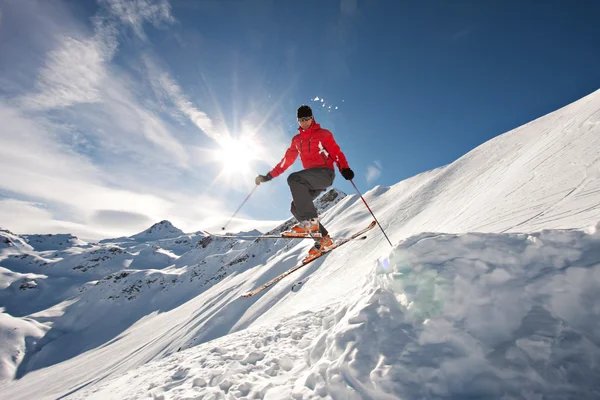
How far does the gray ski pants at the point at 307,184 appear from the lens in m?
6.00

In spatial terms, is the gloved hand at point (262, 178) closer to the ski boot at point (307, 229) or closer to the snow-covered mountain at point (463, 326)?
the ski boot at point (307, 229)

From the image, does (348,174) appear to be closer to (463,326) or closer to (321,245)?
(321,245)

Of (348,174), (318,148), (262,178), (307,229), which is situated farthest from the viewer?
(262,178)

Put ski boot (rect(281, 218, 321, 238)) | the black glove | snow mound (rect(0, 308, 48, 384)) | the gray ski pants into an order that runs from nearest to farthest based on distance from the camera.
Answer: the black glove, the gray ski pants, ski boot (rect(281, 218, 321, 238)), snow mound (rect(0, 308, 48, 384))

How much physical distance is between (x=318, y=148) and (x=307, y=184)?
86 centimetres

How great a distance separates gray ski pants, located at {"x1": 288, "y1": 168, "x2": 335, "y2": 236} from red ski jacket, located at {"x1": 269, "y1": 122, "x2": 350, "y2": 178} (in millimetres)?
218

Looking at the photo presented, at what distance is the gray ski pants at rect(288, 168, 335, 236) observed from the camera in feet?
19.7

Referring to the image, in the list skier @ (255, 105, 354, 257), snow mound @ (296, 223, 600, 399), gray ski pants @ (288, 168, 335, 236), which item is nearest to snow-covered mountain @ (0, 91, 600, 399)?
snow mound @ (296, 223, 600, 399)

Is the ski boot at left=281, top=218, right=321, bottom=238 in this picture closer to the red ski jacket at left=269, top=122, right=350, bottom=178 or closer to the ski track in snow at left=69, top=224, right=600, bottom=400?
the red ski jacket at left=269, top=122, right=350, bottom=178

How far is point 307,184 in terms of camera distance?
6.11 meters

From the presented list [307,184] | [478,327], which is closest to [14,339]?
[307,184]

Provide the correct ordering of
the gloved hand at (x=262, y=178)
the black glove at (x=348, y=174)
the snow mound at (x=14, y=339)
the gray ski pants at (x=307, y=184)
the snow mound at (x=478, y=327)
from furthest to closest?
1. the snow mound at (x=14, y=339)
2. the gloved hand at (x=262, y=178)
3. the gray ski pants at (x=307, y=184)
4. the black glove at (x=348, y=174)
5. the snow mound at (x=478, y=327)

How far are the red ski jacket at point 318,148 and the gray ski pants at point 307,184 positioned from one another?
0.72ft

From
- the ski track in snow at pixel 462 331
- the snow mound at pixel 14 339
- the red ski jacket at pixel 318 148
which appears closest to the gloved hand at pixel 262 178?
the red ski jacket at pixel 318 148
